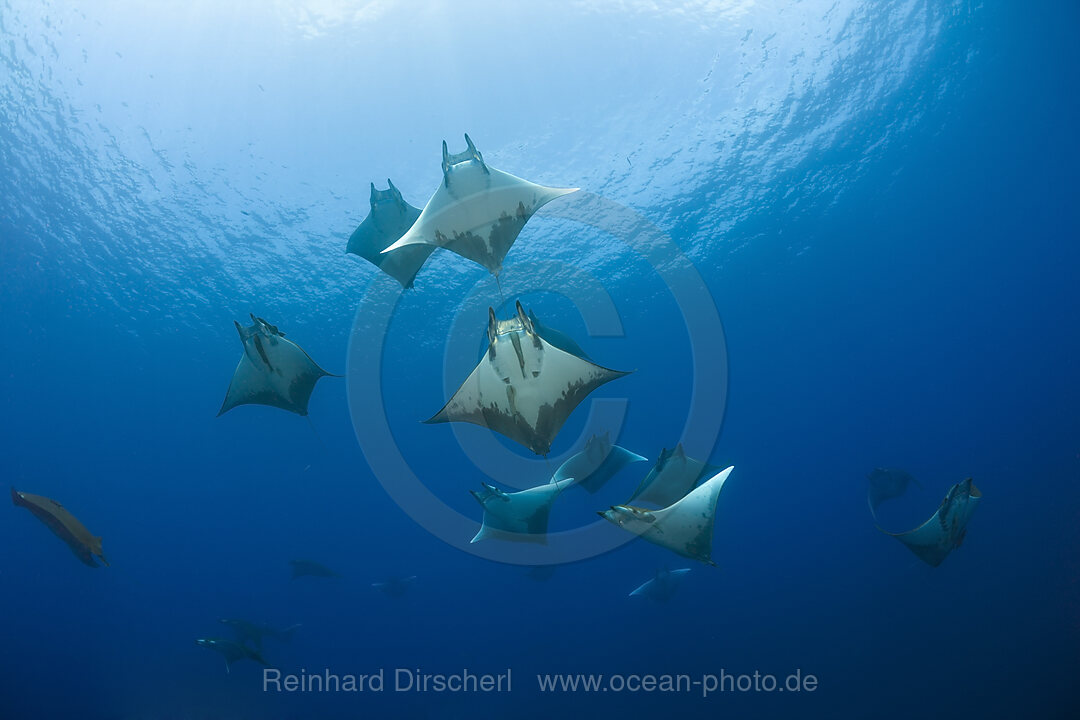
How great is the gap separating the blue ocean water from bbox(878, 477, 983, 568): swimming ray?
39.6 feet

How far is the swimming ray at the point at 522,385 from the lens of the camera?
514cm

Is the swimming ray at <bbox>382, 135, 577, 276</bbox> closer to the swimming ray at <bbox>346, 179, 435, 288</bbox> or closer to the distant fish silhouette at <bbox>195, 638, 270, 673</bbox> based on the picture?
the swimming ray at <bbox>346, 179, 435, 288</bbox>

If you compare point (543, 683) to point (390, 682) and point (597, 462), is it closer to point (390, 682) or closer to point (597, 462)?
point (390, 682)

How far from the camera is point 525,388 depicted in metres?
5.45

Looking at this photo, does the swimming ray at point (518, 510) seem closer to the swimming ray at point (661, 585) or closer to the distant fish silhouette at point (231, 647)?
the swimming ray at point (661, 585)

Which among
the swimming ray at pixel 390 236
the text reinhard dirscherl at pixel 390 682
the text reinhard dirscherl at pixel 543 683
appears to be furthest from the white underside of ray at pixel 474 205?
the text reinhard dirscherl at pixel 390 682

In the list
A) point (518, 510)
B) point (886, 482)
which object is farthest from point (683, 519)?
point (886, 482)

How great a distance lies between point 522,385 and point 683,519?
2.34 metres

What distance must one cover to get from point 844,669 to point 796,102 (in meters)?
27.9

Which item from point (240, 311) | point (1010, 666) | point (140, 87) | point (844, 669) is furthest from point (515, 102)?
point (1010, 666)

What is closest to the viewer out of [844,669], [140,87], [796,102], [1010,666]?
[140,87]

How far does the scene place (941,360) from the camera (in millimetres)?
25047

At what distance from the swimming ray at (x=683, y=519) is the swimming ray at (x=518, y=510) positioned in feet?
6.87

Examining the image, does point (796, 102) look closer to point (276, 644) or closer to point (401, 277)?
point (401, 277)
